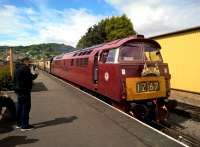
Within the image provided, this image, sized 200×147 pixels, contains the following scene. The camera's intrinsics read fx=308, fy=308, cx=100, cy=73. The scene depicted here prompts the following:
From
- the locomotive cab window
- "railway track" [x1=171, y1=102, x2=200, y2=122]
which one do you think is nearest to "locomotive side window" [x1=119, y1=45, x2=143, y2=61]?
the locomotive cab window

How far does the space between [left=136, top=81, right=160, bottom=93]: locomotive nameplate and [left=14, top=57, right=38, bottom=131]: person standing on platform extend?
3.71 meters

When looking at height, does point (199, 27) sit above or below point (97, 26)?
below

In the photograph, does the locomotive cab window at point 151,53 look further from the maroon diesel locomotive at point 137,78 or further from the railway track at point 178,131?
the railway track at point 178,131

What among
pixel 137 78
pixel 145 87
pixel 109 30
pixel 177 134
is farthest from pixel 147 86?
pixel 109 30

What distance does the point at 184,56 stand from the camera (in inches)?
809

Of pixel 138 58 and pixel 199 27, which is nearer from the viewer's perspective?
pixel 138 58

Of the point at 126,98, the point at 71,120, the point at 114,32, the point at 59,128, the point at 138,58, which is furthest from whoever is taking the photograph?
the point at 114,32

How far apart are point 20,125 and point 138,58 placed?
4931mm

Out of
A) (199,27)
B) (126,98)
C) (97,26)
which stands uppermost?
(97,26)

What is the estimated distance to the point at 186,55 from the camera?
20312mm

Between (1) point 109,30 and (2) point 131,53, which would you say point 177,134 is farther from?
(1) point 109,30

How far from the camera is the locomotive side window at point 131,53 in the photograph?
36.9ft

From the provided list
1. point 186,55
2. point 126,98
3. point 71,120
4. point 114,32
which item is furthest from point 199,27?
point 114,32

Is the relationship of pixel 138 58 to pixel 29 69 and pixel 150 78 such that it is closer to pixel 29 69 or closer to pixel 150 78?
pixel 150 78
